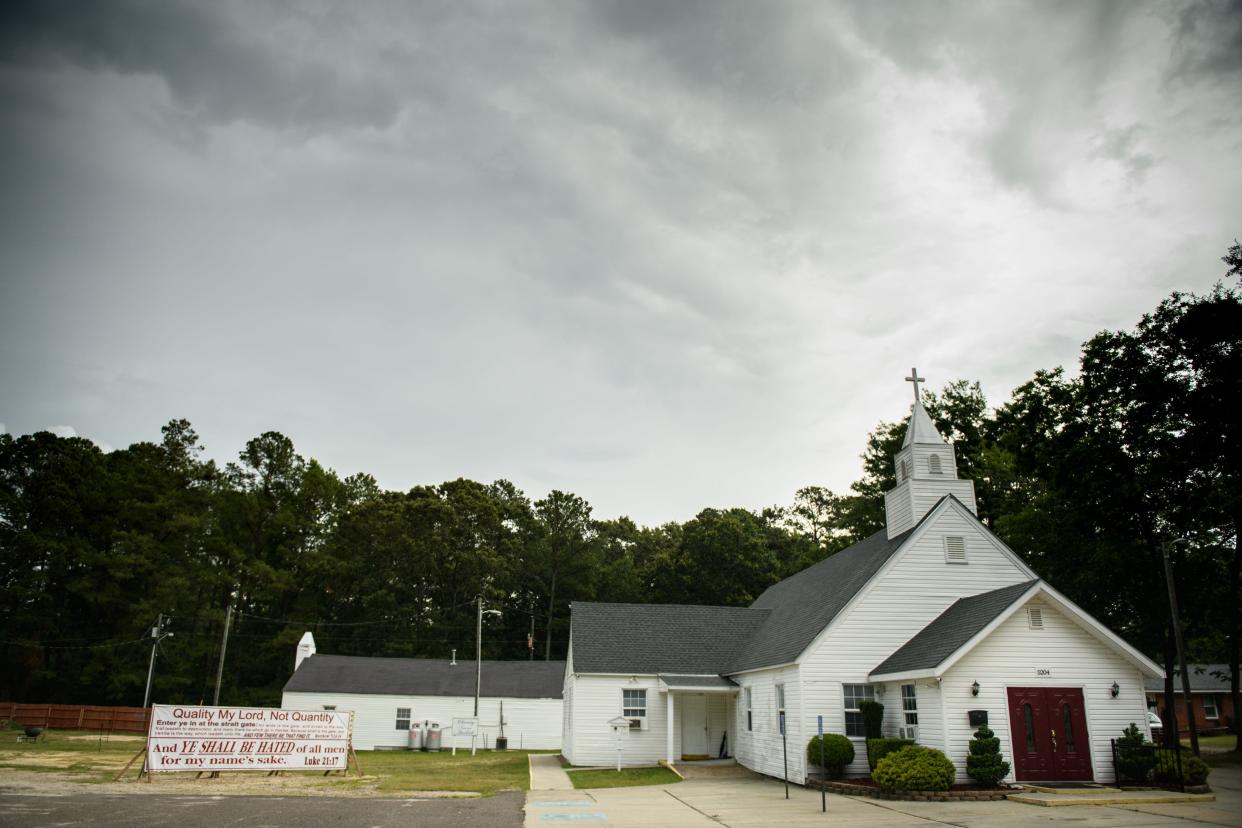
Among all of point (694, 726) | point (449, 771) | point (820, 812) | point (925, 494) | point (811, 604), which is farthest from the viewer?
point (694, 726)

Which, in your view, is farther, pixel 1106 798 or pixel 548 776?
pixel 548 776

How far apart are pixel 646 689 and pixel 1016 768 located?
12511 millimetres

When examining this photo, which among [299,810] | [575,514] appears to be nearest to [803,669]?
[299,810]

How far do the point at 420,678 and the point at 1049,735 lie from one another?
31.1m

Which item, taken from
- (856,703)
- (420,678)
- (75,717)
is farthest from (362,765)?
(75,717)

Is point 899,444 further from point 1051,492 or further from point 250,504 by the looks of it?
point 250,504

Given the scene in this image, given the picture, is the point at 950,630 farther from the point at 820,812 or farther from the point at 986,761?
the point at 820,812

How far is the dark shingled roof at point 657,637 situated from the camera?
27453mm

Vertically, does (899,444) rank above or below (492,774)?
above

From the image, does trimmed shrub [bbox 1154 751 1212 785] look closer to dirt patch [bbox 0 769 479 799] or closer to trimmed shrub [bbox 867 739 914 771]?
trimmed shrub [bbox 867 739 914 771]

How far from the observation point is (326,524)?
56031 millimetres

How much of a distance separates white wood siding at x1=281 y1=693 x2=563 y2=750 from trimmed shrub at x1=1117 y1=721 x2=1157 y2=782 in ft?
90.6

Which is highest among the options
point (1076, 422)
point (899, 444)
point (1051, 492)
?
point (899, 444)

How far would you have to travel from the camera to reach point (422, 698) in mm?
39062
